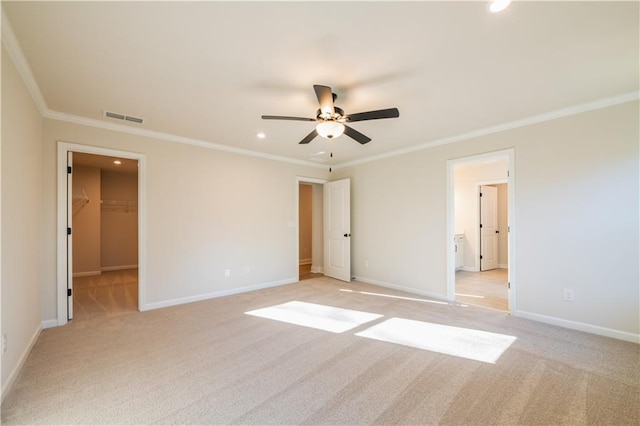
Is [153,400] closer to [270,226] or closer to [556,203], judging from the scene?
[270,226]

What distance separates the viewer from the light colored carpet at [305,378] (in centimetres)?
175

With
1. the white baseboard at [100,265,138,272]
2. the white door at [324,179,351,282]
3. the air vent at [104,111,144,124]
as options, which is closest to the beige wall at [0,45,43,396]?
the air vent at [104,111,144,124]

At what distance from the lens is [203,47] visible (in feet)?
6.55

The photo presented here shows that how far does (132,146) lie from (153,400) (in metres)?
3.30

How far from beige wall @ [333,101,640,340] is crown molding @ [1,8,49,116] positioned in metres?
4.78

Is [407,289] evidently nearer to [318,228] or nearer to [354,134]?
[318,228]

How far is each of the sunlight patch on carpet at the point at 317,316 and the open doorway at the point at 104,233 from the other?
81.2 inches

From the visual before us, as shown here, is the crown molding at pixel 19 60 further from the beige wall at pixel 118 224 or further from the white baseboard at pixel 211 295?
the beige wall at pixel 118 224

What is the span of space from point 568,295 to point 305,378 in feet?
10.6

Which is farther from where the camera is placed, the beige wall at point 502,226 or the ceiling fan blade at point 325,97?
the beige wall at point 502,226

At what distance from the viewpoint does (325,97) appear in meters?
2.30

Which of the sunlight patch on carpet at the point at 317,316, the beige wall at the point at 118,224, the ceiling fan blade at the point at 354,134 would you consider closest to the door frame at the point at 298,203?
the sunlight patch on carpet at the point at 317,316

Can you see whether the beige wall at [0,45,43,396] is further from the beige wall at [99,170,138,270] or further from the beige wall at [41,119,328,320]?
the beige wall at [99,170,138,270]

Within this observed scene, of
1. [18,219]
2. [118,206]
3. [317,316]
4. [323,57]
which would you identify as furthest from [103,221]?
[323,57]
